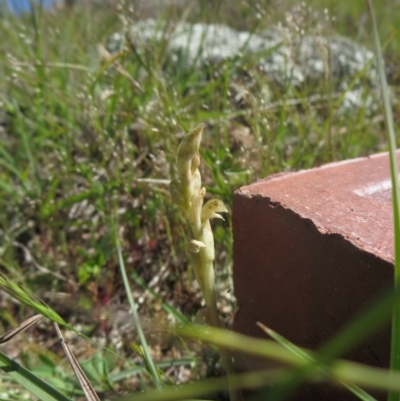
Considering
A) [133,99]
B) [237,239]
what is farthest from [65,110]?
[237,239]

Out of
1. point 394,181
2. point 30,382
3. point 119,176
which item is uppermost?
point 394,181

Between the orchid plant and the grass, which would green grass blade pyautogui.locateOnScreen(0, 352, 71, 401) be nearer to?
the orchid plant

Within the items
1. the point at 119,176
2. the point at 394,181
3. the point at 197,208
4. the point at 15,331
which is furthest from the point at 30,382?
the point at 119,176

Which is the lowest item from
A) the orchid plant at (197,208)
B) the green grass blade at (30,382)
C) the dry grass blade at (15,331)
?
the green grass blade at (30,382)

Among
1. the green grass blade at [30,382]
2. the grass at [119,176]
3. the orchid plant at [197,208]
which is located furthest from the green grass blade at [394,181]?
the grass at [119,176]

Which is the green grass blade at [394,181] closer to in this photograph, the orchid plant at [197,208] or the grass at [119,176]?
the orchid plant at [197,208]

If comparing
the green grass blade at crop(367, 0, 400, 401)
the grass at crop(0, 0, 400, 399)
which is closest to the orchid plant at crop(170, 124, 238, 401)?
the green grass blade at crop(367, 0, 400, 401)

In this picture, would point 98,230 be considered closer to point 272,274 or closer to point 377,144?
point 272,274

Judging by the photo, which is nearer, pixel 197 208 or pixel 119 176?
pixel 197 208

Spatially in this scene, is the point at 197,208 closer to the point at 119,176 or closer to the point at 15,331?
the point at 15,331
